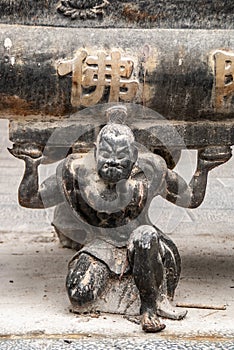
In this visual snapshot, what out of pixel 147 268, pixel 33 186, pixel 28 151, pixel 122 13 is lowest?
pixel 147 268

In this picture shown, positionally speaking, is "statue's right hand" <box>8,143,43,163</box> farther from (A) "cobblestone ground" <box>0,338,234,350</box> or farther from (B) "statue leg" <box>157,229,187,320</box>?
(A) "cobblestone ground" <box>0,338,234,350</box>

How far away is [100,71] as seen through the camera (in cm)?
433

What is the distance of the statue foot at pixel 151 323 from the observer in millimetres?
4086

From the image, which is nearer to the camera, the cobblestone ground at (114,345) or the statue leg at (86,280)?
the cobblestone ground at (114,345)

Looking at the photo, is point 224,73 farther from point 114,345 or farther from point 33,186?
point 114,345

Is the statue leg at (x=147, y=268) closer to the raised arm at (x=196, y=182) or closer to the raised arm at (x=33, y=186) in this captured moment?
the raised arm at (x=196, y=182)

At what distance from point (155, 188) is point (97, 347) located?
0.74 meters

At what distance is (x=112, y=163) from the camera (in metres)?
4.21

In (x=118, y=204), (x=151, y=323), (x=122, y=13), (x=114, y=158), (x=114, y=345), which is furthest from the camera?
(x=122, y=13)

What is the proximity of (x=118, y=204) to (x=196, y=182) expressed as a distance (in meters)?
0.38

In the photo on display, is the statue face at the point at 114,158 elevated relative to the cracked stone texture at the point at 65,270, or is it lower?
elevated

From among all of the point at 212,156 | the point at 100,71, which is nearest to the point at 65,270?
the point at 212,156

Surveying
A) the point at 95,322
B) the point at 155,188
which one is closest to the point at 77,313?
the point at 95,322

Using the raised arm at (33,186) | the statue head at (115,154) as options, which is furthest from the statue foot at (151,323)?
the raised arm at (33,186)
